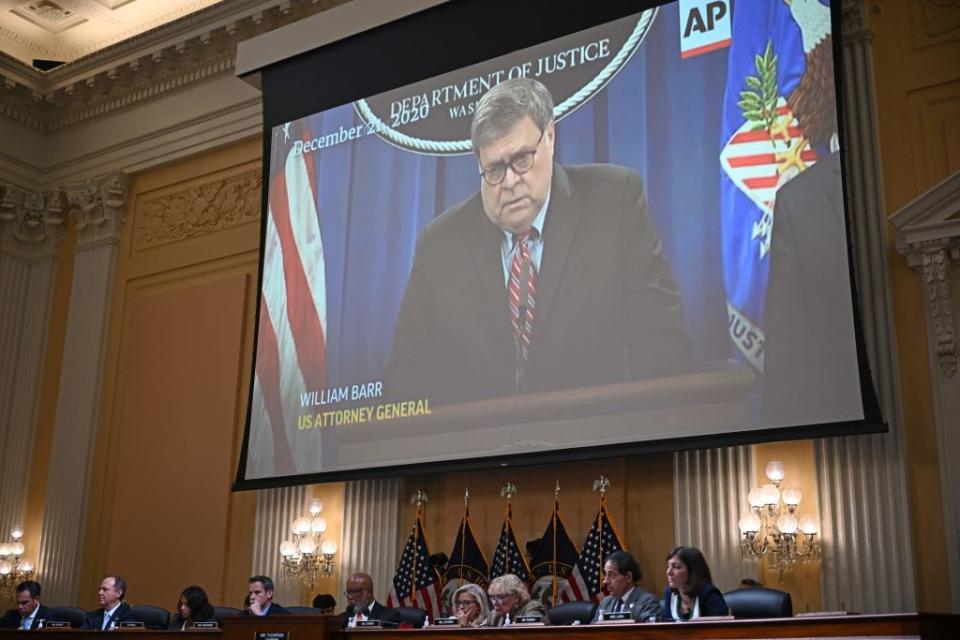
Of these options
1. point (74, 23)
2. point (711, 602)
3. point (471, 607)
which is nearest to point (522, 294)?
point (471, 607)

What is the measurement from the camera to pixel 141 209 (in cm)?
1189

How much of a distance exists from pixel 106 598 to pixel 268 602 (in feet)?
4.63

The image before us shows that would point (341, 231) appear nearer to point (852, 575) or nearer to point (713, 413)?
point (713, 413)

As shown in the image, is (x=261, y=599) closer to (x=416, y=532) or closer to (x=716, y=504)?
(x=416, y=532)

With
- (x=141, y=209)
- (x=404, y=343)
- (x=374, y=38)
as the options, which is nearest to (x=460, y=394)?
(x=404, y=343)

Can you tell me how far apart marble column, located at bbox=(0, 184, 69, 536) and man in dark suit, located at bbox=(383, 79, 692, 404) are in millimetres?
4861

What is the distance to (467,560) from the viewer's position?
8477 mm

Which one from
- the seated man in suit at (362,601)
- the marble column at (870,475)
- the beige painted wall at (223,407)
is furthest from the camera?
the seated man in suit at (362,601)

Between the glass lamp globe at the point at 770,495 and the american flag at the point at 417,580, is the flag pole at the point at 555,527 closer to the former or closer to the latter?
the american flag at the point at 417,580

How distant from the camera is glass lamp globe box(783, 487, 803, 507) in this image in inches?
281

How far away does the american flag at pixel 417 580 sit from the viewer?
8.41m

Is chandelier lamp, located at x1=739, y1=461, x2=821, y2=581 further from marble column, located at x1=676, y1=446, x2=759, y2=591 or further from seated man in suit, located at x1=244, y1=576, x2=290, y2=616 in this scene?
seated man in suit, located at x1=244, y1=576, x2=290, y2=616

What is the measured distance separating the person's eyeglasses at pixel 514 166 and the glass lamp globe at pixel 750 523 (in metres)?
2.86

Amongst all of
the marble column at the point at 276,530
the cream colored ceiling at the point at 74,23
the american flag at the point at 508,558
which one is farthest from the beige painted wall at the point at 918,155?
the cream colored ceiling at the point at 74,23
